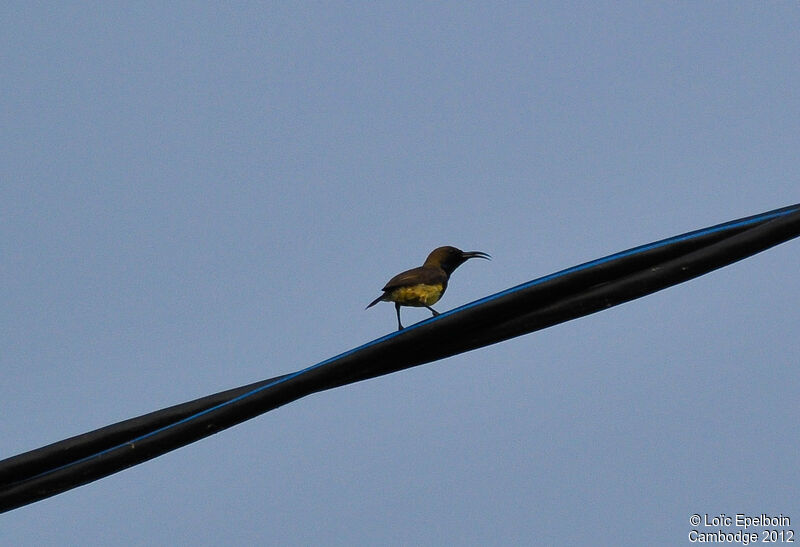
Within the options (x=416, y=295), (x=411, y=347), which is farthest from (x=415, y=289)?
(x=411, y=347)

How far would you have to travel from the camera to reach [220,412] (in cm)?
473

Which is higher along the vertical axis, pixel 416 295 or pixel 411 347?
pixel 416 295

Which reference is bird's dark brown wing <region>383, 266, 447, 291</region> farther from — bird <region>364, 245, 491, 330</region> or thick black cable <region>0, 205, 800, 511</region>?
thick black cable <region>0, 205, 800, 511</region>

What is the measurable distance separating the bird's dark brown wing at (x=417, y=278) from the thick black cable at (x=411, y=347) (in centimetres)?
479

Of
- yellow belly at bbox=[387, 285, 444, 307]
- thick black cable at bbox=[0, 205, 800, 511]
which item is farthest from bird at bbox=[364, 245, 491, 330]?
thick black cable at bbox=[0, 205, 800, 511]

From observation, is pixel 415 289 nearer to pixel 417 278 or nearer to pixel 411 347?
pixel 417 278

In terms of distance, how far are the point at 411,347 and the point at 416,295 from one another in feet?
16.7

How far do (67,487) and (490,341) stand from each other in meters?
1.75

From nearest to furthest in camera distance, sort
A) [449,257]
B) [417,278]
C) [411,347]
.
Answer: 1. [411,347]
2. [417,278]
3. [449,257]

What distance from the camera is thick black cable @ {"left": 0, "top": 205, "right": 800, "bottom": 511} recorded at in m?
4.68

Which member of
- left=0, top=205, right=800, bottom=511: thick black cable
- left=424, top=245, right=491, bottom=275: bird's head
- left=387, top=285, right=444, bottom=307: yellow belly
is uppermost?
left=424, top=245, right=491, bottom=275: bird's head

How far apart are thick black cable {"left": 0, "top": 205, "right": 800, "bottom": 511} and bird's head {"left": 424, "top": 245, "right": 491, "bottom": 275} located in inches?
278

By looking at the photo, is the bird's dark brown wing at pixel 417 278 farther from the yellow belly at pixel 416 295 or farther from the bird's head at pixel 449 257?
the bird's head at pixel 449 257

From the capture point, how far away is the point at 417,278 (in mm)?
9820
